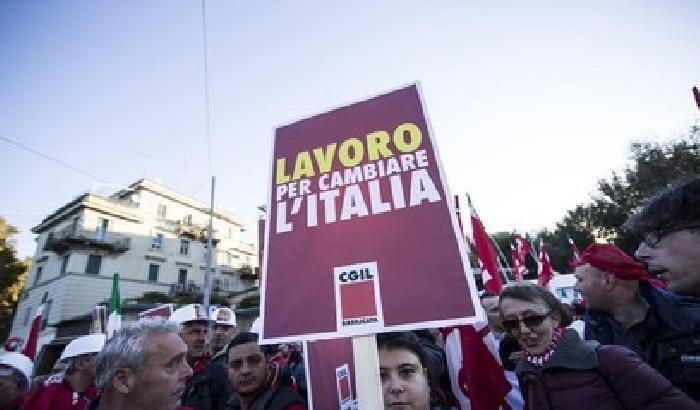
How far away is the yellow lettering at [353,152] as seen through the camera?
2117 mm

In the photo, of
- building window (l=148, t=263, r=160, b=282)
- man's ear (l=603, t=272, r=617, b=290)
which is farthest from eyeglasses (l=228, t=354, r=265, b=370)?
building window (l=148, t=263, r=160, b=282)

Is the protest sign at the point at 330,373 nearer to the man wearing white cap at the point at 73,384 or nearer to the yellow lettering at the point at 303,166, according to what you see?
the yellow lettering at the point at 303,166

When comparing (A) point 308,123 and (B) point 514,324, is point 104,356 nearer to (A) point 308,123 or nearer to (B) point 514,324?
(A) point 308,123

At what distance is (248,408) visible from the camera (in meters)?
3.01

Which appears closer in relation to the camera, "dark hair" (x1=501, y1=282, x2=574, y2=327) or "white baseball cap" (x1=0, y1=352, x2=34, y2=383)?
"dark hair" (x1=501, y1=282, x2=574, y2=327)

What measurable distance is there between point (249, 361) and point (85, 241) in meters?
35.6

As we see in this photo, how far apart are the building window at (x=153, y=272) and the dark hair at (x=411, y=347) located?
127 ft

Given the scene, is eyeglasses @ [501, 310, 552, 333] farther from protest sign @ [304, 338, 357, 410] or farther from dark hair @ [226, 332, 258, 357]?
dark hair @ [226, 332, 258, 357]

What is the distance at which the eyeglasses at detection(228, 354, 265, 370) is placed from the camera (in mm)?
3180

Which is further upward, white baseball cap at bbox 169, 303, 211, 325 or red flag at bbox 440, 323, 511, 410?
white baseball cap at bbox 169, 303, 211, 325

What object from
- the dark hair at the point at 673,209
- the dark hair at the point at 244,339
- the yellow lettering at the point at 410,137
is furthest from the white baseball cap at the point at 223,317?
the dark hair at the point at 673,209

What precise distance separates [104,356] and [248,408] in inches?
47.5

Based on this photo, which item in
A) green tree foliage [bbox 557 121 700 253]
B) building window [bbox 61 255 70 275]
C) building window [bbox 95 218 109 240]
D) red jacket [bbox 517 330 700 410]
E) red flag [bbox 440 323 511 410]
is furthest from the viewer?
building window [bbox 95 218 109 240]

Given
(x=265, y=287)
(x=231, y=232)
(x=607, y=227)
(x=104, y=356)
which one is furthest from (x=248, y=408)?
(x=231, y=232)
